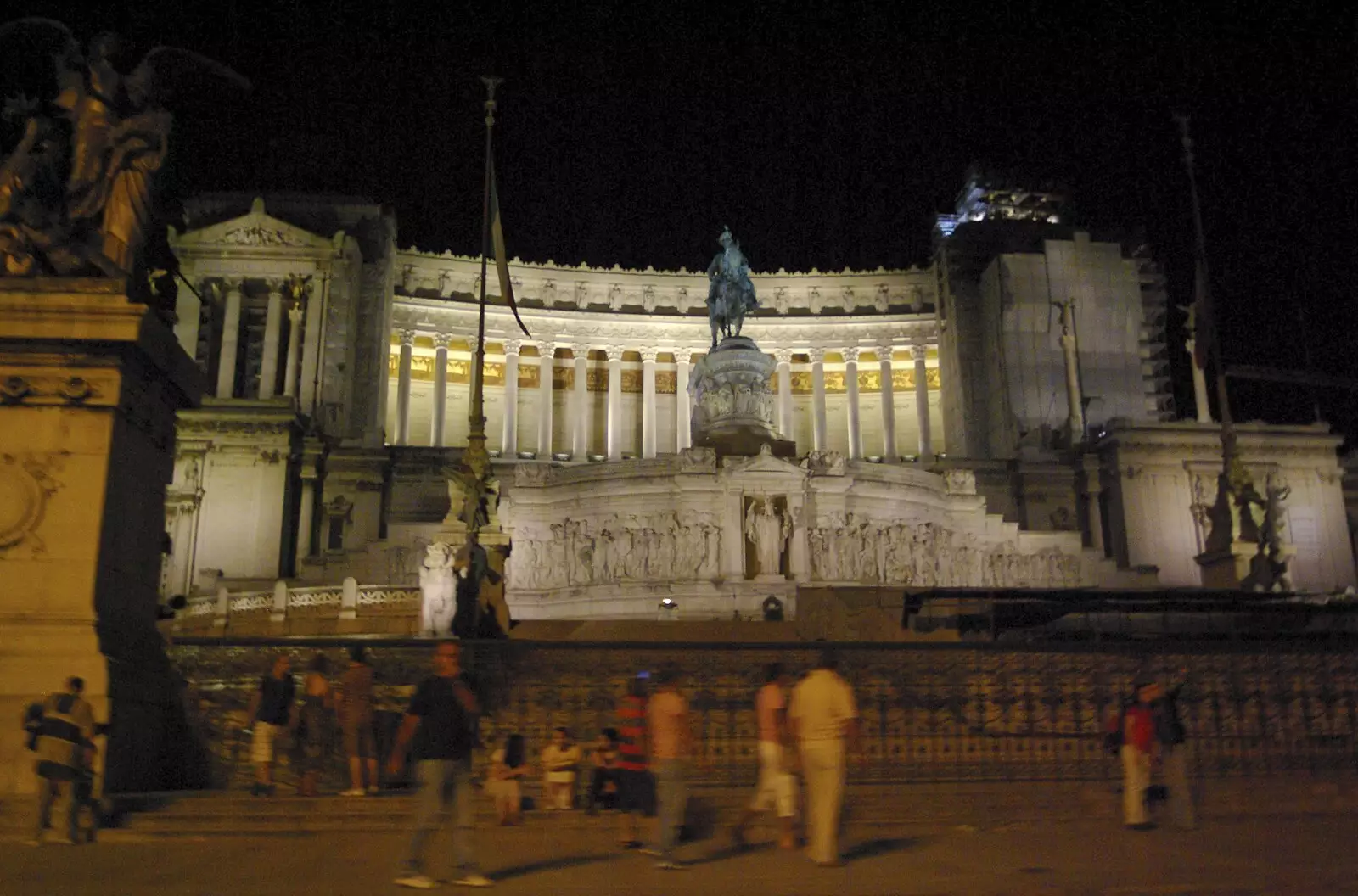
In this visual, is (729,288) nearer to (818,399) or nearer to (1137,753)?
(818,399)

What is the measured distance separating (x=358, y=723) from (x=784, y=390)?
57498mm

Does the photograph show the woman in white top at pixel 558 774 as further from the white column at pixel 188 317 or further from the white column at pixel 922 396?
the white column at pixel 922 396

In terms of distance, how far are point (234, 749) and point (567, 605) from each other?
2270cm

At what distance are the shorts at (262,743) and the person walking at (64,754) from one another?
2.69m

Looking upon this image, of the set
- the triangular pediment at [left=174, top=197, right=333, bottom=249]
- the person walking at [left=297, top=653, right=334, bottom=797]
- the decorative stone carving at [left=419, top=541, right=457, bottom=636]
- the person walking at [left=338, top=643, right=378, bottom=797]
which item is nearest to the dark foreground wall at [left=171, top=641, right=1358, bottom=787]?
the person walking at [left=297, top=653, right=334, bottom=797]

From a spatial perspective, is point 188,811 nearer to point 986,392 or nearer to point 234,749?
point 234,749

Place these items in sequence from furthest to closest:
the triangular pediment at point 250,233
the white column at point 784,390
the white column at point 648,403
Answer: the white column at point 784,390 → the white column at point 648,403 → the triangular pediment at point 250,233

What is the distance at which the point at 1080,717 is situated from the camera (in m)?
15.0

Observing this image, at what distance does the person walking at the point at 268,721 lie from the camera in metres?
12.2

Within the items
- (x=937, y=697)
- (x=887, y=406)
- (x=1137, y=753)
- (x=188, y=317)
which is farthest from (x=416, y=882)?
(x=887, y=406)

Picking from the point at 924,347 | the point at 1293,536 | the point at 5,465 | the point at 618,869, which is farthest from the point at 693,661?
the point at 924,347

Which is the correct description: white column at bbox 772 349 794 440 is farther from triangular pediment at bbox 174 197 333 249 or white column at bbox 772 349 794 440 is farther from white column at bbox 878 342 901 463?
triangular pediment at bbox 174 197 333 249

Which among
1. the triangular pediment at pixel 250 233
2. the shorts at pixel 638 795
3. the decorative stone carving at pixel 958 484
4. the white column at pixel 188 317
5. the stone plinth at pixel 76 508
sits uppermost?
the triangular pediment at pixel 250 233

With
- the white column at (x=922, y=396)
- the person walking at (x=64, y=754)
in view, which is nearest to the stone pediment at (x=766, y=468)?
the person walking at (x=64, y=754)
